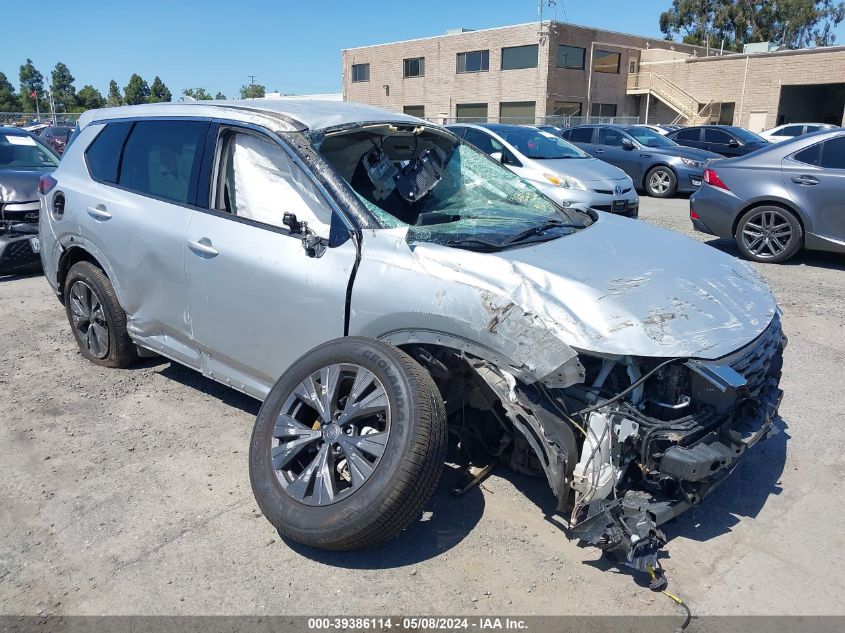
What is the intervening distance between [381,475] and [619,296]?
51.0 inches

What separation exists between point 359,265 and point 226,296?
91cm

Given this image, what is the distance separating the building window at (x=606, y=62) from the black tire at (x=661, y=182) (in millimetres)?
30600

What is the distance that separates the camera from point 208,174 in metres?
4.00

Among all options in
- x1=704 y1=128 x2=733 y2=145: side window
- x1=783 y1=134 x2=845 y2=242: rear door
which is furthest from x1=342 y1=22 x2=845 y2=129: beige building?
x1=783 y1=134 x2=845 y2=242: rear door

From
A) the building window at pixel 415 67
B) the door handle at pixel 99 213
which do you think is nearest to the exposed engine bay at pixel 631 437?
the door handle at pixel 99 213

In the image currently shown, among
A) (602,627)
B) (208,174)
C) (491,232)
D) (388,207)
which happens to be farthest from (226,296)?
(602,627)

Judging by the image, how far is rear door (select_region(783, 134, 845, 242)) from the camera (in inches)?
302

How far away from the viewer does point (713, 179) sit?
8750 millimetres

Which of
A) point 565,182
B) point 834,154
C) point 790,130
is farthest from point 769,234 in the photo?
point 790,130

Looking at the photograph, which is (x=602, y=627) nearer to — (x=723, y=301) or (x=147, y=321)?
(x=723, y=301)

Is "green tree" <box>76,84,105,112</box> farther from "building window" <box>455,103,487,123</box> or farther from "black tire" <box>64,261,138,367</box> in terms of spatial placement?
"black tire" <box>64,261,138,367</box>

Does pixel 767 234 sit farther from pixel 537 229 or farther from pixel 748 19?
pixel 748 19

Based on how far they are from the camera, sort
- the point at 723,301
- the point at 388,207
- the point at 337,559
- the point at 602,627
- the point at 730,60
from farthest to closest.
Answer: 1. the point at 730,60
2. the point at 388,207
3. the point at 723,301
4. the point at 337,559
5. the point at 602,627

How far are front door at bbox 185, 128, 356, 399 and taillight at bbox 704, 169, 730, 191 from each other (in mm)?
6728
